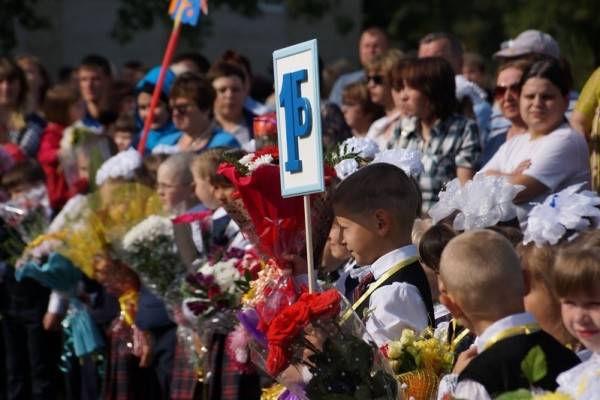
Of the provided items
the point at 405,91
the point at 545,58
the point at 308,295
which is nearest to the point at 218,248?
the point at 405,91

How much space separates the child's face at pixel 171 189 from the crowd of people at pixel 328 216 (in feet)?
0.05

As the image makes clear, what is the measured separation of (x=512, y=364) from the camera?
12.8 ft

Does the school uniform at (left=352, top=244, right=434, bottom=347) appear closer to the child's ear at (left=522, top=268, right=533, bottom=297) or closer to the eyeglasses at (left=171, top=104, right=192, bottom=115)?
the child's ear at (left=522, top=268, right=533, bottom=297)

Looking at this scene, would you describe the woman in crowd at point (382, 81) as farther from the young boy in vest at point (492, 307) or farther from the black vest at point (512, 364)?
the black vest at point (512, 364)

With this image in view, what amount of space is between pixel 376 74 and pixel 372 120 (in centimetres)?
44

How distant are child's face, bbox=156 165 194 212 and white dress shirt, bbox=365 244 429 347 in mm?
3406

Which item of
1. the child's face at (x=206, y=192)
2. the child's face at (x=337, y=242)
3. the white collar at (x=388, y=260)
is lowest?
the white collar at (x=388, y=260)

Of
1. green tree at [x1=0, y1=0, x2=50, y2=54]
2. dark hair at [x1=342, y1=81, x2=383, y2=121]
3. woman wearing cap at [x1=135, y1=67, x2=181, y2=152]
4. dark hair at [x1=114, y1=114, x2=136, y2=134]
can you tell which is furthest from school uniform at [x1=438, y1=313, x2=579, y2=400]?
green tree at [x1=0, y1=0, x2=50, y2=54]

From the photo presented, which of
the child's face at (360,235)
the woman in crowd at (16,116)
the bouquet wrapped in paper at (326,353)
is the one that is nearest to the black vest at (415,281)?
the child's face at (360,235)

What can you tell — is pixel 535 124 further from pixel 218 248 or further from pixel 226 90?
pixel 226 90

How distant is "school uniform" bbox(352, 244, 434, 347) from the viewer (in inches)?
202

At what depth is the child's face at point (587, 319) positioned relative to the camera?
4062 mm

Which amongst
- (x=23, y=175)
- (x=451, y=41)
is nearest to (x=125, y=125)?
(x=23, y=175)

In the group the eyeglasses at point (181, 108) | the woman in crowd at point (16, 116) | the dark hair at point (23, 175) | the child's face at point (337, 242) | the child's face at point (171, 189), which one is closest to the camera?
the child's face at point (337, 242)
